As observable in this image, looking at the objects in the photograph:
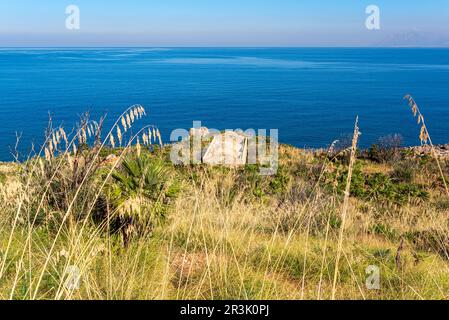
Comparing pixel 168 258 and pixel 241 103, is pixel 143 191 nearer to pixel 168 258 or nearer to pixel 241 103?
pixel 168 258

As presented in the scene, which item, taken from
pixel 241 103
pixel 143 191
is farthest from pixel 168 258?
pixel 241 103

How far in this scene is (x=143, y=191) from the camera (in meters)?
4.57

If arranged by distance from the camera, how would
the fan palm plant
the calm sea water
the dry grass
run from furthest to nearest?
1. the calm sea water
2. the fan palm plant
3. the dry grass

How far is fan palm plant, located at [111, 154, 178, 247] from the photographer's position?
4.42m

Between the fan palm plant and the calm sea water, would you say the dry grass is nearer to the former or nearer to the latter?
the fan palm plant

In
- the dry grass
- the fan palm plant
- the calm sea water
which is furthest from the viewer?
the calm sea water

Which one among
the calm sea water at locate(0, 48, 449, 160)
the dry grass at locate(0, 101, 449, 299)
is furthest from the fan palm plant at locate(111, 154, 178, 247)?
the calm sea water at locate(0, 48, 449, 160)

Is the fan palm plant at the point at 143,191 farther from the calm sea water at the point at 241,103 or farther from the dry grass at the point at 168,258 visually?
the calm sea water at the point at 241,103

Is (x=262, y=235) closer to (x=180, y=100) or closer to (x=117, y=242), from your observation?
(x=117, y=242)

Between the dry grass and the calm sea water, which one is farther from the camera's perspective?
the calm sea water

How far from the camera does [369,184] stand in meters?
15.6

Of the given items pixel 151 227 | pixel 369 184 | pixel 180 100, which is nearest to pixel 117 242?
pixel 151 227

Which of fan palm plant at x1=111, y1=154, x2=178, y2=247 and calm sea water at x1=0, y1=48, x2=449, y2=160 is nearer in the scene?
fan palm plant at x1=111, y1=154, x2=178, y2=247
